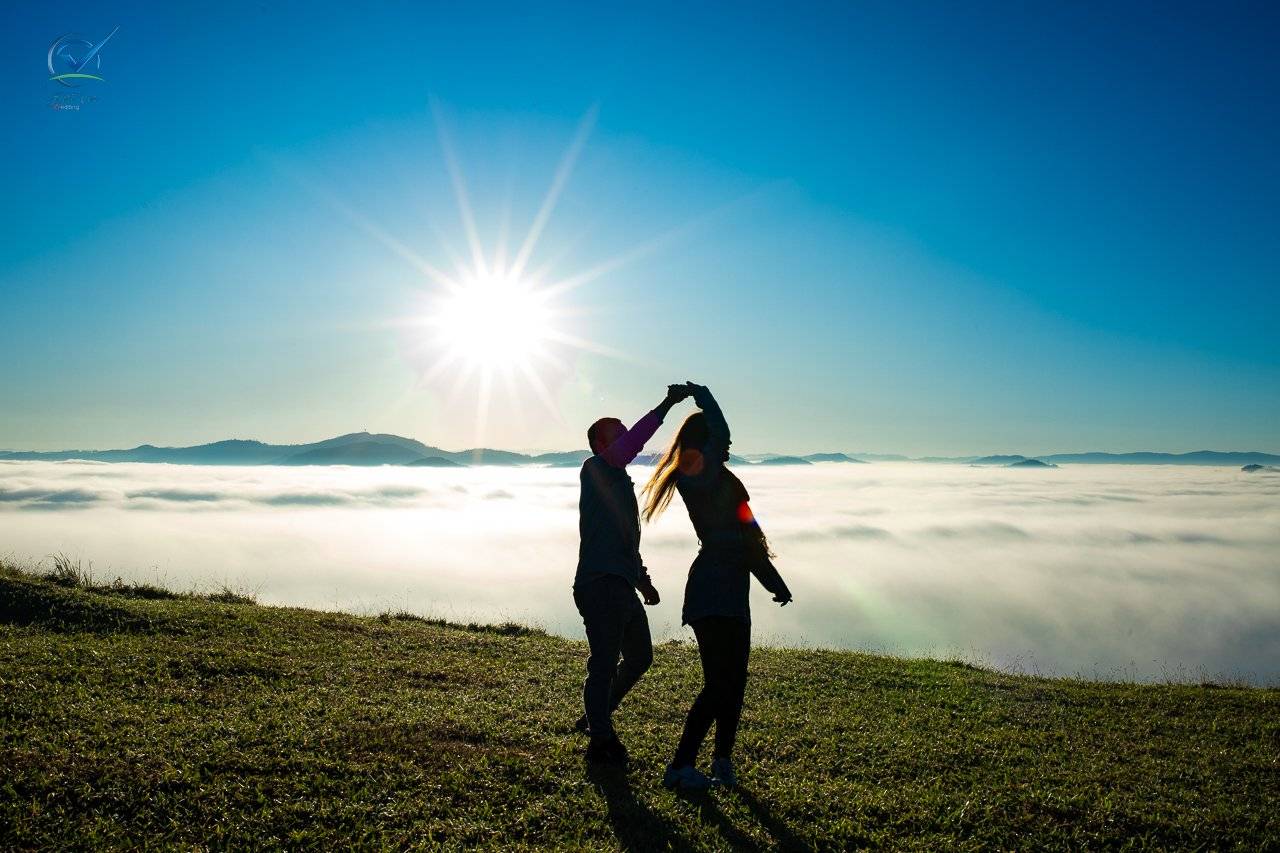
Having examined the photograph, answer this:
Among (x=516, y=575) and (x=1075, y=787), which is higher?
(x=1075, y=787)

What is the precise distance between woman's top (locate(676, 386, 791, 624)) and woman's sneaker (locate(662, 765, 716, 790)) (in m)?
1.29

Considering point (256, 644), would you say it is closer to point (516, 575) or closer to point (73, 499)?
point (516, 575)

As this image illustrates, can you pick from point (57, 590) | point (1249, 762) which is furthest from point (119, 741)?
point (1249, 762)

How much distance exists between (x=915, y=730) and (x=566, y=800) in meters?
4.67

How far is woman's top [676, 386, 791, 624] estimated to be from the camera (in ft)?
17.3

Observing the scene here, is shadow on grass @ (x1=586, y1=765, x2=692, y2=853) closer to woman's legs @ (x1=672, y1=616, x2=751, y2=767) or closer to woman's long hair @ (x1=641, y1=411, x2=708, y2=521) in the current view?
woman's legs @ (x1=672, y1=616, x2=751, y2=767)

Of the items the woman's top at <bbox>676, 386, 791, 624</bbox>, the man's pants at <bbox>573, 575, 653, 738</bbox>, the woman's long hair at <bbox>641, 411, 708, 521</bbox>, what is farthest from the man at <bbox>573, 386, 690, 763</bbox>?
the woman's top at <bbox>676, 386, 791, 624</bbox>

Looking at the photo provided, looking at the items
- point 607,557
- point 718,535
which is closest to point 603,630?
point 607,557

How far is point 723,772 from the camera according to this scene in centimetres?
580

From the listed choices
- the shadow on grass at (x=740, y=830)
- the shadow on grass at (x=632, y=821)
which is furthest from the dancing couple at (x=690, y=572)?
the shadow on grass at (x=632, y=821)

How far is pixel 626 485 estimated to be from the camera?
19.5 ft

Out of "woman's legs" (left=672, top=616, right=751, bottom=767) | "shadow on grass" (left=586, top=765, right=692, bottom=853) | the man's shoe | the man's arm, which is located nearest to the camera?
"shadow on grass" (left=586, top=765, right=692, bottom=853)

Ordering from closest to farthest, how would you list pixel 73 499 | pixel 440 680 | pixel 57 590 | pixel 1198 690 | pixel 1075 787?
pixel 1075 787 < pixel 440 680 < pixel 1198 690 < pixel 57 590 < pixel 73 499

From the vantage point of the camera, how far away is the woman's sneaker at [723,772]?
5789 millimetres
